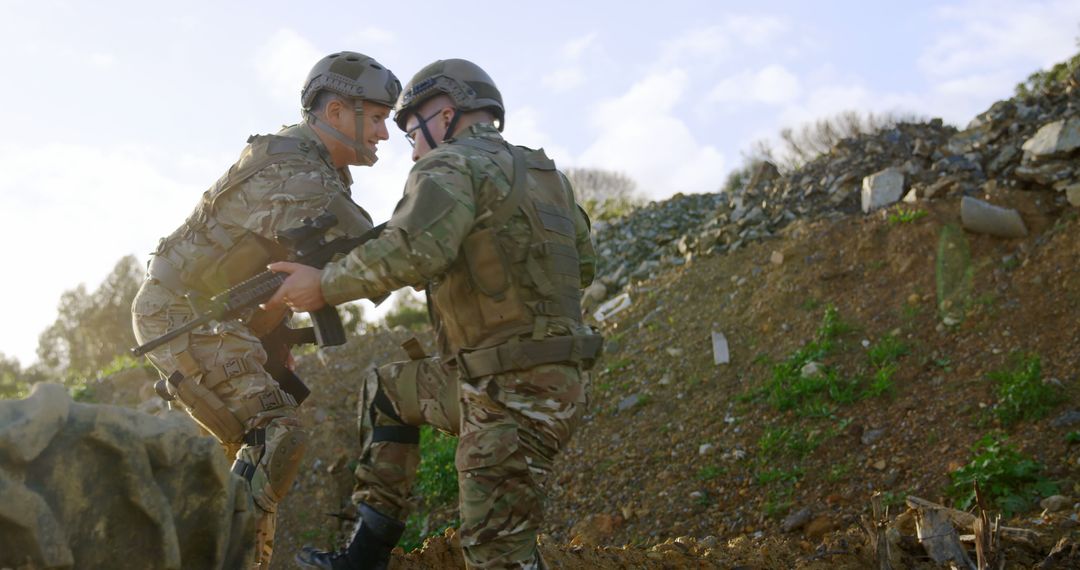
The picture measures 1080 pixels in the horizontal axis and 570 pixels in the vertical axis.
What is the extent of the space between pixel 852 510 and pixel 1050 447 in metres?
1.44

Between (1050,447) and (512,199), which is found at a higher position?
(512,199)

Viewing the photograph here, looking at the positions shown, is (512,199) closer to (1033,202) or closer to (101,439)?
(101,439)

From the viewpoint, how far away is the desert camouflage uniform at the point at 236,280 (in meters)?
4.52

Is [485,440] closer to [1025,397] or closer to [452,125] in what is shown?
[452,125]

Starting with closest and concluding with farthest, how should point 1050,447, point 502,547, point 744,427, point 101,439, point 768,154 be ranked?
point 101,439 < point 502,547 < point 1050,447 < point 744,427 < point 768,154

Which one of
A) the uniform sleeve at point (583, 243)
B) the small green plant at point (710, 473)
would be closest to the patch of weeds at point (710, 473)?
the small green plant at point (710, 473)

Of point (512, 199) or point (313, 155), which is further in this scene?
point (313, 155)

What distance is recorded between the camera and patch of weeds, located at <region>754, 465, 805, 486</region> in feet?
25.7

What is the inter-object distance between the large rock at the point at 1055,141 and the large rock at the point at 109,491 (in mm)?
9658

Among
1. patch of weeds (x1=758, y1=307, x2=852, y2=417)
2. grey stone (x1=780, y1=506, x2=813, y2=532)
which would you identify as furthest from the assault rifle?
patch of weeds (x1=758, y1=307, x2=852, y2=417)

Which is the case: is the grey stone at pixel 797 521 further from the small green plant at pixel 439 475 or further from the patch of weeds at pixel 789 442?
the small green plant at pixel 439 475

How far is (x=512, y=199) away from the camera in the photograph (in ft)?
13.1

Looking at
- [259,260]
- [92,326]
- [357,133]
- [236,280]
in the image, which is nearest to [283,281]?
[259,260]

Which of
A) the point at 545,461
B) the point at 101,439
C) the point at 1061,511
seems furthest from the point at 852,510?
the point at 101,439
